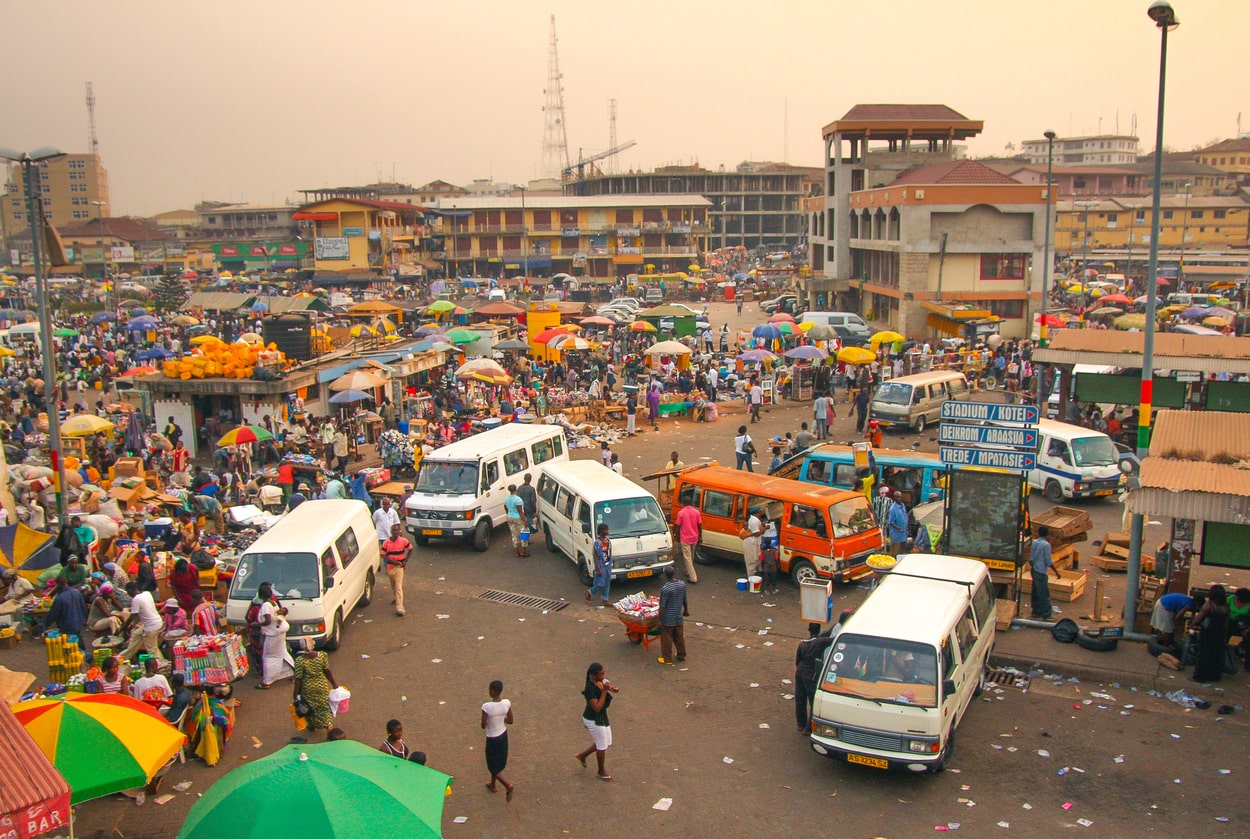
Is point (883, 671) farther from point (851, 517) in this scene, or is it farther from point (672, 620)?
point (851, 517)

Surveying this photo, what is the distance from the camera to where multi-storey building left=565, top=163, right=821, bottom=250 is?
4092 inches

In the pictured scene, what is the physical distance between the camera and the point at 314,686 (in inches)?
378

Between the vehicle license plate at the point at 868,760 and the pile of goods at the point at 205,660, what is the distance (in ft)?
22.6

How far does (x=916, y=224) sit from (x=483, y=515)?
3409 cm

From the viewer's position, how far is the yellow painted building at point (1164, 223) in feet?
269

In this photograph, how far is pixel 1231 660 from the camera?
34.7 ft

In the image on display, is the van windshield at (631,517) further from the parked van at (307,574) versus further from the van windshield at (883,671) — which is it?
the van windshield at (883,671)

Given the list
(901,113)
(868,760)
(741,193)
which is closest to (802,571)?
(868,760)

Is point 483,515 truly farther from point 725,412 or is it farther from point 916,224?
point 916,224

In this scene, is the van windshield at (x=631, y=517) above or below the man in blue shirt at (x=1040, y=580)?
above

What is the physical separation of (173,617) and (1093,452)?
16203mm

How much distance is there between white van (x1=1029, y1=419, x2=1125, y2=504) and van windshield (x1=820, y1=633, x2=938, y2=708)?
10.9m

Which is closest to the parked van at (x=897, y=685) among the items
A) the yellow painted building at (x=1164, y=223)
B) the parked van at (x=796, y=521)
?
the parked van at (x=796, y=521)

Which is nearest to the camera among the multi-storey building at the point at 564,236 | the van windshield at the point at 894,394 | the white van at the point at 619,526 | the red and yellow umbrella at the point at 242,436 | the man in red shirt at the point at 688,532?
the white van at the point at 619,526
